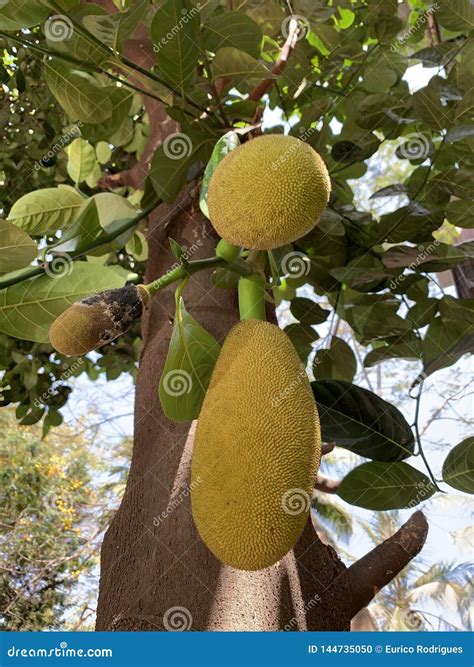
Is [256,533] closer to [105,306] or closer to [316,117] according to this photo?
[105,306]

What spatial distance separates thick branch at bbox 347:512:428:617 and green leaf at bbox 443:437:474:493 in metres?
0.07

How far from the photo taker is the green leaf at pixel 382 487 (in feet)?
1.93

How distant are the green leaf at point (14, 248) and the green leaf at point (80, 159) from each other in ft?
1.16

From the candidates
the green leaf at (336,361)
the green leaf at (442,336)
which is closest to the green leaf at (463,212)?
the green leaf at (442,336)

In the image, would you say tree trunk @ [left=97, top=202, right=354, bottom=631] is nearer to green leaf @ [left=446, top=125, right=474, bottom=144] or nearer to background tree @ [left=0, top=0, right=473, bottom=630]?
background tree @ [left=0, top=0, right=473, bottom=630]

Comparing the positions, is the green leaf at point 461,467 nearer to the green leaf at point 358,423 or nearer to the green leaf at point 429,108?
the green leaf at point 358,423

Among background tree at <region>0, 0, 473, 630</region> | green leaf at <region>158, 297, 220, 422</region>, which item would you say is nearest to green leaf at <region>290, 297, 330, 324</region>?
background tree at <region>0, 0, 473, 630</region>

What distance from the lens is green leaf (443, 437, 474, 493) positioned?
58 cm

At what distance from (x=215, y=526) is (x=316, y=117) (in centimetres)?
65

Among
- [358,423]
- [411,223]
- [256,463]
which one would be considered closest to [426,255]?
[411,223]

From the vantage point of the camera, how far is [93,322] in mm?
320
